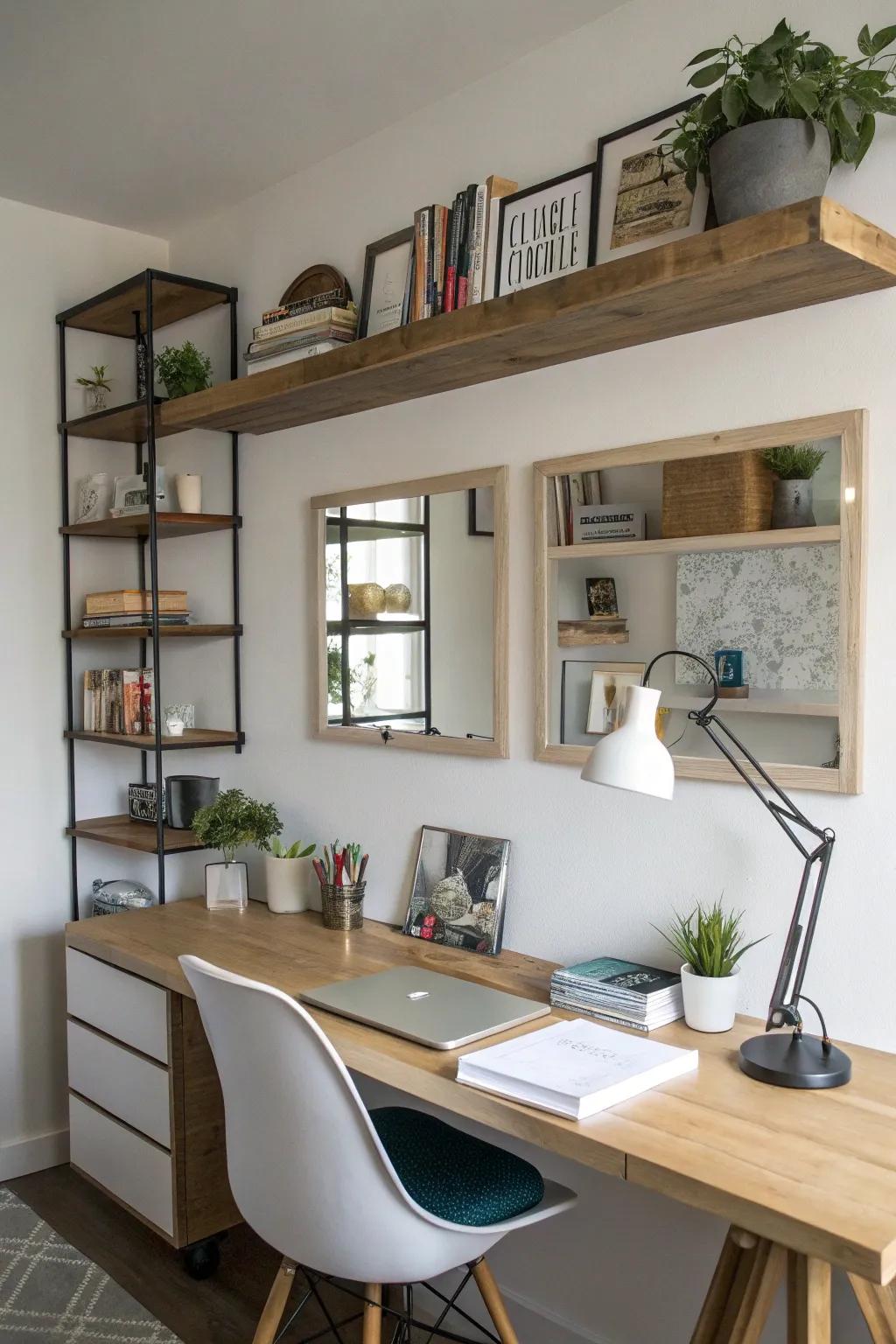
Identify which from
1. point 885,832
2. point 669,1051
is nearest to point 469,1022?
point 669,1051

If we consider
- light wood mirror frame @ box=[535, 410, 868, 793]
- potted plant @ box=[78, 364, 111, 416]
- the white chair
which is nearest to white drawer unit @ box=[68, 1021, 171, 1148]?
the white chair

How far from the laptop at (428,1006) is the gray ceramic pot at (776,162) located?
1.32 metres

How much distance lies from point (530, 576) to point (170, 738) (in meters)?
1.28

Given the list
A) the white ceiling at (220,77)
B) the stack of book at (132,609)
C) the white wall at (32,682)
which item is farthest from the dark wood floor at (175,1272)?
the white ceiling at (220,77)

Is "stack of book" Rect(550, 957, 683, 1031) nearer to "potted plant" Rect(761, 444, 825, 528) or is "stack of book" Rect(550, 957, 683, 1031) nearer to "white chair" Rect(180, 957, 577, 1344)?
"white chair" Rect(180, 957, 577, 1344)

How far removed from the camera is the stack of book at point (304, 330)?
2.55m

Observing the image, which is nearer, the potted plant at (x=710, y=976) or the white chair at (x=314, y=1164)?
the white chair at (x=314, y=1164)

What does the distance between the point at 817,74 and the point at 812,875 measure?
121 centimetres

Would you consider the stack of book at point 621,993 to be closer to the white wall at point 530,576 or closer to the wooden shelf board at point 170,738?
the white wall at point 530,576

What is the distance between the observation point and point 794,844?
183 cm

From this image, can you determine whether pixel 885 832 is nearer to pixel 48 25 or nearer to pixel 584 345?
pixel 584 345

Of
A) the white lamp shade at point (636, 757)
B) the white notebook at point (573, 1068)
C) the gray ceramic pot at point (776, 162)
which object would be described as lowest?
the white notebook at point (573, 1068)

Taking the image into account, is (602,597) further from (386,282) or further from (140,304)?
(140,304)

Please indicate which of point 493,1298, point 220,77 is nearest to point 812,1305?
point 493,1298
